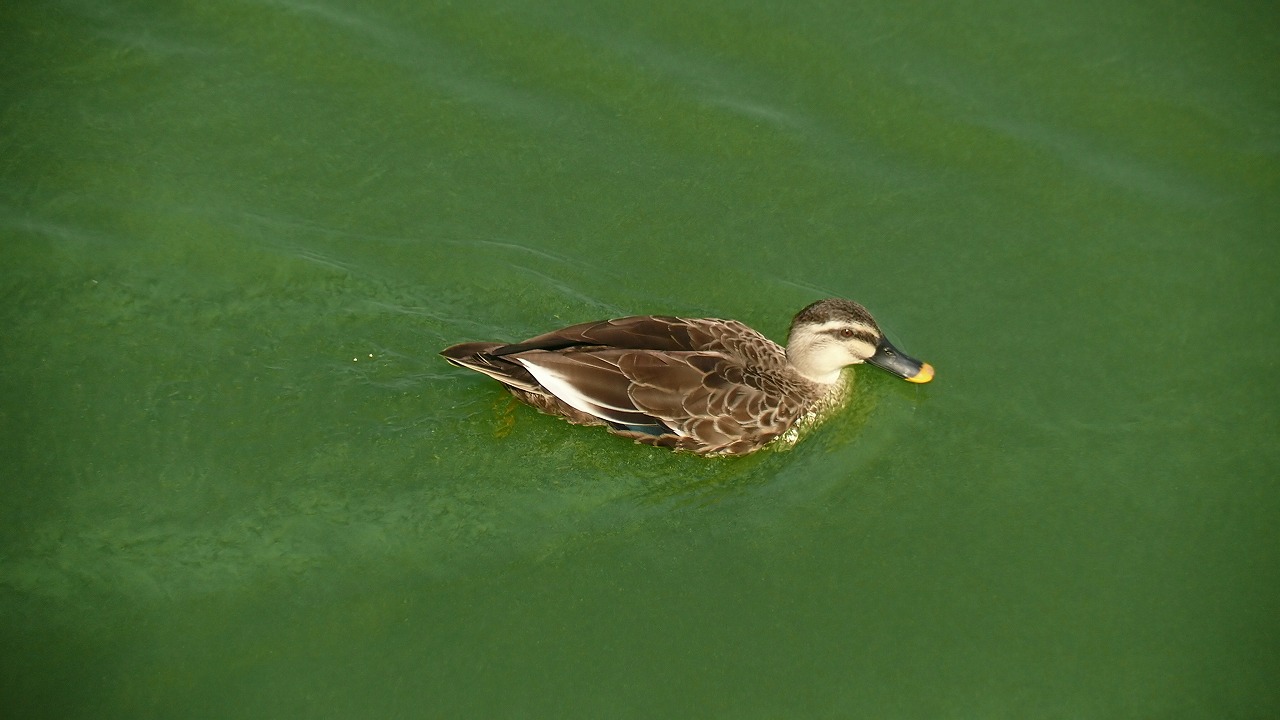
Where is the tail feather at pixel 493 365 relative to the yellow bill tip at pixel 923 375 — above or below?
below

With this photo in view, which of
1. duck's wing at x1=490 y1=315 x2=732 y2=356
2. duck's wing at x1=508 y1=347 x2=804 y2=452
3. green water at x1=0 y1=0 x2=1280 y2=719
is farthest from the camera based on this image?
duck's wing at x1=490 y1=315 x2=732 y2=356

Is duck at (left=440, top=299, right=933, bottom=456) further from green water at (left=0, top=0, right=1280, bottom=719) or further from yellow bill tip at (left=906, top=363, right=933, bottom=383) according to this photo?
green water at (left=0, top=0, right=1280, bottom=719)

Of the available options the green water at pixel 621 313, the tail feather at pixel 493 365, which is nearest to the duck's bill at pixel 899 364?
the green water at pixel 621 313

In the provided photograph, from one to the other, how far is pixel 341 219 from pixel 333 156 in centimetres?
42

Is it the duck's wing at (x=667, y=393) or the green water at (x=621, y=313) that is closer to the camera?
the green water at (x=621, y=313)

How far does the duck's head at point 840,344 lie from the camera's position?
180 inches

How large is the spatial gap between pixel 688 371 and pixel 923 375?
112 cm

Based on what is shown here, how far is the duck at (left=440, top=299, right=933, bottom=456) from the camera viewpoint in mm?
4418

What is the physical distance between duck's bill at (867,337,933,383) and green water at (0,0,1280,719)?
0.30 metres

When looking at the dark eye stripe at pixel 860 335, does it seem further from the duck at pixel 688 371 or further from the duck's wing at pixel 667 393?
the duck's wing at pixel 667 393

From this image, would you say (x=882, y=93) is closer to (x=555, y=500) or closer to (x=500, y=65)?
(x=500, y=65)

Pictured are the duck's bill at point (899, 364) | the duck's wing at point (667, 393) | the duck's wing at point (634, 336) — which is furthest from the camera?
the duck's bill at point (899, 364)

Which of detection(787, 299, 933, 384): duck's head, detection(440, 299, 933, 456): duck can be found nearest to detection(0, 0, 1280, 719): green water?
detection(440, 299, 933, 456): duck

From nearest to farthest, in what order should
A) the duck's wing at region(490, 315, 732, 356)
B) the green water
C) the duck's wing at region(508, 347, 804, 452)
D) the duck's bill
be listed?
the green water → the duck's wing at region(508, 347, 804, 452) → the duck's wing at region(490, 315, 732, 356) → the duck's bill
